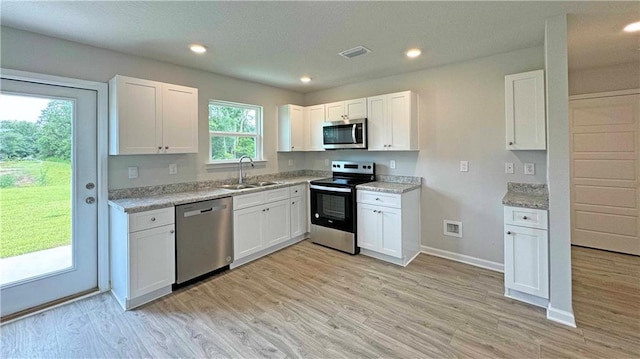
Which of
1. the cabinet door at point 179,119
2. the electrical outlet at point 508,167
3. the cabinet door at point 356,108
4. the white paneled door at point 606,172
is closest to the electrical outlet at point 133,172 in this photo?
the cabinet door at point 179,119

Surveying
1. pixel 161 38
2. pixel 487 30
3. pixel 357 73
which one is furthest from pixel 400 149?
pixel 161 38

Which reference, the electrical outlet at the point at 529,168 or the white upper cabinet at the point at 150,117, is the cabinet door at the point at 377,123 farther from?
the white upper cabinet at the point at 150,117

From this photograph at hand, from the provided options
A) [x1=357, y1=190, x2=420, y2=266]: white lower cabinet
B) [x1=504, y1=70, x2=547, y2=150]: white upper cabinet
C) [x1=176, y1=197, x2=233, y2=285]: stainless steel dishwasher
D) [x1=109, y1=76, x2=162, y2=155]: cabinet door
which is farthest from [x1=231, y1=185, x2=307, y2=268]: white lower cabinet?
[x1=504, y1=70, x2=547, y2=150]: white upper cabinet

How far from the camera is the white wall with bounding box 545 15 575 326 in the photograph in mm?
2188

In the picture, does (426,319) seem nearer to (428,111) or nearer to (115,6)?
(428,111)

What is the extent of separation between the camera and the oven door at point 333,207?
3.70m

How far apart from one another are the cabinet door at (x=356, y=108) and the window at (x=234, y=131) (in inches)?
53.1

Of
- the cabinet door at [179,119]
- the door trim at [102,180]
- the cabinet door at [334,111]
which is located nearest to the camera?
the door trim at [102,180]

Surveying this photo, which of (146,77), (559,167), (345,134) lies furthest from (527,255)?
(146,77)

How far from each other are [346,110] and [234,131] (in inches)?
64.1

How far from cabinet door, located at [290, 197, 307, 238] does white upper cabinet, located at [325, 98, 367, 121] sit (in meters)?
1.32

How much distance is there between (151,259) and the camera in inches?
102

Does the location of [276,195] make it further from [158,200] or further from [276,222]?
[158,200]

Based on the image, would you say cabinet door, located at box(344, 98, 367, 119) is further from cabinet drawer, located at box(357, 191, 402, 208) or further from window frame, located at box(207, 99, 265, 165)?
window frame, located at box(207, 99, 265, 165)
